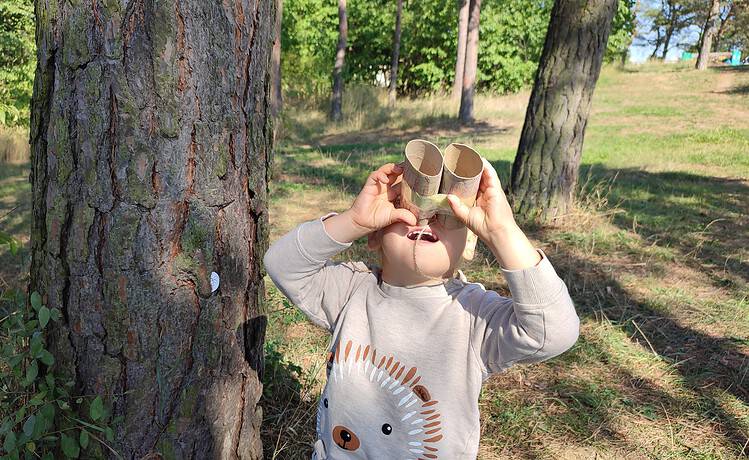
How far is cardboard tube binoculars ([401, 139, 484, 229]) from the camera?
1425 mm

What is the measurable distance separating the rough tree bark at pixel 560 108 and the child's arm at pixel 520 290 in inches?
162

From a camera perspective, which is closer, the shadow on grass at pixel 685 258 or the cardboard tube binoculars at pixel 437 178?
the cardboard tube binoculars at pixel 437 178

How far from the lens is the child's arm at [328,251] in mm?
1612

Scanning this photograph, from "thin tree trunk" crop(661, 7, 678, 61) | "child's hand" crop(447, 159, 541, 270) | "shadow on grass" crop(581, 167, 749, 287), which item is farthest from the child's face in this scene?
"thin tree trunk" crop(661, 7, 678, 61)

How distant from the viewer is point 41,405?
1698mm

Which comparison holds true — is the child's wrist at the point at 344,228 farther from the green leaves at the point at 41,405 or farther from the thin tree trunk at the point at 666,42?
the thin tree trunk at the point at 666,42

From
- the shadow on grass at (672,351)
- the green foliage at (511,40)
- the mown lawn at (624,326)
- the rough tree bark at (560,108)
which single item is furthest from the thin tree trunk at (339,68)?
the shadow on grass at (672,351)

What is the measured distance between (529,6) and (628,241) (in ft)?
74.2

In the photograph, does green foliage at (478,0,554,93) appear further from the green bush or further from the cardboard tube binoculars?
the cardboard tube binoculars

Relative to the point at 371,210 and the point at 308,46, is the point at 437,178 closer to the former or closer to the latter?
the point at 371,210

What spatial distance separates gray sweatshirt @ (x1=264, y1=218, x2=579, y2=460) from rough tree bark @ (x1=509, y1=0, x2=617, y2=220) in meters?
3.96

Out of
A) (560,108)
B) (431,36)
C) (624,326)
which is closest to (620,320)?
(624,326)

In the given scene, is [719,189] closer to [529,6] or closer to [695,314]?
[695,314]

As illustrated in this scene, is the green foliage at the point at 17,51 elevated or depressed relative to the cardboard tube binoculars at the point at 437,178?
elevated
